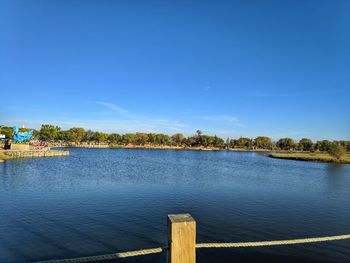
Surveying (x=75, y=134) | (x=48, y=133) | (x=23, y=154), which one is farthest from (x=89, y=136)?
Result: (x=23, y=154)

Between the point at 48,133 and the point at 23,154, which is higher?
the point at 48,133

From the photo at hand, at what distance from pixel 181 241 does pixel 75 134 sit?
17515 centimetres

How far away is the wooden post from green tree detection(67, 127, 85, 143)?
173483mm

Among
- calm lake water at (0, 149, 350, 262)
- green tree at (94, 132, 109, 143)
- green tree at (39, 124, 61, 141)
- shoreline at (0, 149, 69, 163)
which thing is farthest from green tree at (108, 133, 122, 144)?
calm lake water at (0, 149, 350, 262)

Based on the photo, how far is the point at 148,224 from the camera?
683 inches

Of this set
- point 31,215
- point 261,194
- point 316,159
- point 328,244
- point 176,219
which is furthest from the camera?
point 316,159

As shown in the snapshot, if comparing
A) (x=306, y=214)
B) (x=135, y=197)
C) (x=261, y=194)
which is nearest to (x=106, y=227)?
(x=135, y=197)

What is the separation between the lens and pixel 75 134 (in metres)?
167

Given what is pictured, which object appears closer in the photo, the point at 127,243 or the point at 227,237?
the point at 127,243

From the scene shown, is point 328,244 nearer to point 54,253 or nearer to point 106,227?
point 106,227

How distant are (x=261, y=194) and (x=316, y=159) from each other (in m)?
85.1

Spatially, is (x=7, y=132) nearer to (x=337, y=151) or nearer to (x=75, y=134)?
(x=75, y=134)

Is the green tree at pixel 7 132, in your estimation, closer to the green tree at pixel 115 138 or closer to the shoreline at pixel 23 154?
the shoreline at pixel 23 154

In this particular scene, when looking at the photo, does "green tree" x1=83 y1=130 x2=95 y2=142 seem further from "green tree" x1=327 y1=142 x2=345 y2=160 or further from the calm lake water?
the calm lake water
